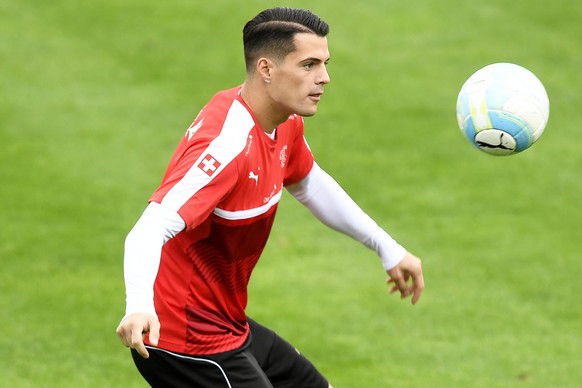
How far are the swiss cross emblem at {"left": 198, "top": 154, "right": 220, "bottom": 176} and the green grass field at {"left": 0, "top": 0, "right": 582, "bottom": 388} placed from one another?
3.93 meters

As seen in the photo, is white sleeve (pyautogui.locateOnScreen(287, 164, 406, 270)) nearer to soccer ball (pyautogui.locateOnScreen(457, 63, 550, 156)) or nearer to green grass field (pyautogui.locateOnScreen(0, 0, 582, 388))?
soccer ball (pyautogui.locateOnScreen(457, 63, 550, 156))

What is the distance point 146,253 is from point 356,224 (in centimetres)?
190

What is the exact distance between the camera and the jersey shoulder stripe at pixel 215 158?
546 cm

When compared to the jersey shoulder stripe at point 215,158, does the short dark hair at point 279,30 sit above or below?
above

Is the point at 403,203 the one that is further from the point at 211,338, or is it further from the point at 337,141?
the point at 211,338

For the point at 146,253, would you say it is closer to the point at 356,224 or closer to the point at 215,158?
the point at 215,158

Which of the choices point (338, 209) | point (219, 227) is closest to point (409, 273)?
point (338, 209)

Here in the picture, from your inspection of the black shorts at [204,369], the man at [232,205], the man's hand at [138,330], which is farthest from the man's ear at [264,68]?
the man's hand at [138,330]

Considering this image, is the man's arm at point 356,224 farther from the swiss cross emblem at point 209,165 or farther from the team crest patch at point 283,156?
the swiss cross emblem at point 209,165

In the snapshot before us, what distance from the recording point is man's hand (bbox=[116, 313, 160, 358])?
4.95 metres

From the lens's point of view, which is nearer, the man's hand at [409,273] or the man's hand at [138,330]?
the man's hand at [138,330]

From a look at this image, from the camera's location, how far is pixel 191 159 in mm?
Answer: 5562

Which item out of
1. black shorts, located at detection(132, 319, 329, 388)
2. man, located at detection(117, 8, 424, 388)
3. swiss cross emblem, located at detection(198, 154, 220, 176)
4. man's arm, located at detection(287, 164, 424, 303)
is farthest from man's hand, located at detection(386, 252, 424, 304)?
swiss cross emblem, located at detection(198, 154, 220, 176)

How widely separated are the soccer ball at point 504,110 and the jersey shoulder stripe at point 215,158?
1.51 meters
